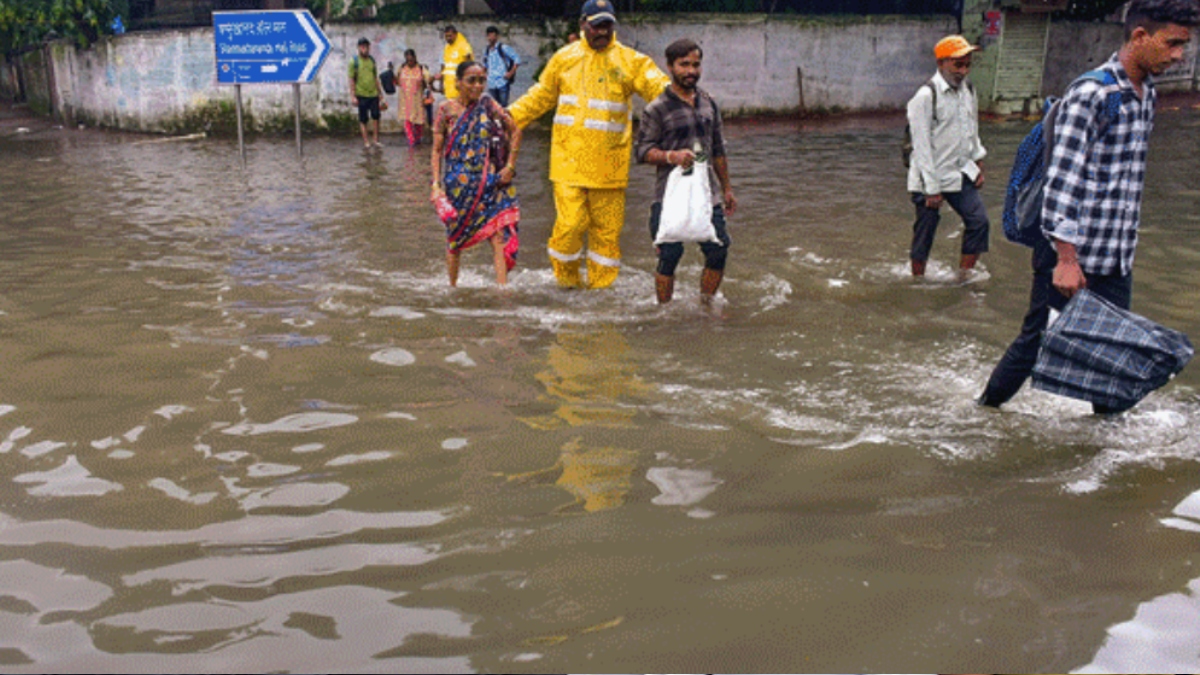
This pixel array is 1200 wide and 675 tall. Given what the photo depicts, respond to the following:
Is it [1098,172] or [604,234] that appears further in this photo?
[604,234]

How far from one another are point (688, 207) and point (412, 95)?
38.6 ft

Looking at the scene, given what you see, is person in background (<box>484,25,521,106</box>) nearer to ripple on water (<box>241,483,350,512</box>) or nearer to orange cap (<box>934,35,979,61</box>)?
orange cap (<box>934,35,979,61</box>)

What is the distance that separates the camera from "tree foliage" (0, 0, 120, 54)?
2016 cm

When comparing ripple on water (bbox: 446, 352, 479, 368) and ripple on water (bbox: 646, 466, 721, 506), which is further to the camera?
ripple on water (bbox: 446, 352, 479, 368)

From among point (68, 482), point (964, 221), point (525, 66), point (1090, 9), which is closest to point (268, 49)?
point (525, 66)

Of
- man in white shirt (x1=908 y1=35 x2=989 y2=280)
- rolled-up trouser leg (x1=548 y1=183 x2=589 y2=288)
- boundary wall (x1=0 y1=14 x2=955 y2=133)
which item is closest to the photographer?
rolled-up trouser leg (x1=548 y1=183 x2=589 y2=288)

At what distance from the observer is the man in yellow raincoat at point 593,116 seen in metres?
6.32

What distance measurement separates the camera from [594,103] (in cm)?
636

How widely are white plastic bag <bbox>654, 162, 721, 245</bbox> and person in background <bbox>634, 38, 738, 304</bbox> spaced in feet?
0.28

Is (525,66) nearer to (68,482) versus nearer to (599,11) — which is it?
(599,11)

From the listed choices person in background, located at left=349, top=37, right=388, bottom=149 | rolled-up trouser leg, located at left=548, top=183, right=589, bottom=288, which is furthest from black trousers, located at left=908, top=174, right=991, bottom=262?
person in background, located at left=349, top=37, right=388, bottom=149

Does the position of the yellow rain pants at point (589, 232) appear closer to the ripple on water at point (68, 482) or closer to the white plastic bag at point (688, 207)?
the white plastic bag at point (688, 207)

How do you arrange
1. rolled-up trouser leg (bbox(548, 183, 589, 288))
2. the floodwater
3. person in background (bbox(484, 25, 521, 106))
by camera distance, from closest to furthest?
the floodwater, rolled-up trouser leg (bbox(548, 183, 589, 288)), person in background (bbox(484, 25, 521, 106))

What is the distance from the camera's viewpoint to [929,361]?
5.26 m
